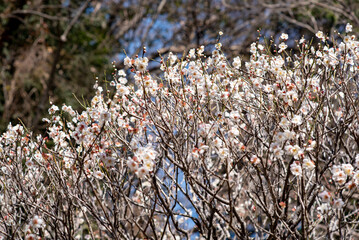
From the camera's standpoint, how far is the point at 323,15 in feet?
30.6

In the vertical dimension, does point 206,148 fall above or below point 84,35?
below

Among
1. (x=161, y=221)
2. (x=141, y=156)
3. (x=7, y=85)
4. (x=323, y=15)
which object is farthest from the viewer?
(x=7, y=85)

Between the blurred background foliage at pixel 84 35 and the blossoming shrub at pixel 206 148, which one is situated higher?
the blurred background foliage at pixel 84 35

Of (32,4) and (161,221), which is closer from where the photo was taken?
(161,221)

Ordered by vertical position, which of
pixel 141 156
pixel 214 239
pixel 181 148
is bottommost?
pixel 214 239

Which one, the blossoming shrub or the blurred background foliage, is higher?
the blurred background foliage

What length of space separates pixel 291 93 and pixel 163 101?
981mm

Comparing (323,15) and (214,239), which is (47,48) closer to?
(323,15)

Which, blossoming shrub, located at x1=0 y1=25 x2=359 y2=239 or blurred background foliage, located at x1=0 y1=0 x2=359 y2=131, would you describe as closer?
blossoming shrub, located at x1=0 y1=25 x2=359 y2=239

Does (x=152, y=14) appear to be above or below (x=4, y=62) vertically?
above

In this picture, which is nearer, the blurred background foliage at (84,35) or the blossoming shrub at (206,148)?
the blossoming shrub at (206,148)

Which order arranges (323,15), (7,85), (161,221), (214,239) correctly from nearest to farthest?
(214,239) < (161,221) < (323,15) < (7,85)

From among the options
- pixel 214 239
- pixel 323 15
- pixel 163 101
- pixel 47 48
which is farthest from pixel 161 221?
pixel 47 48

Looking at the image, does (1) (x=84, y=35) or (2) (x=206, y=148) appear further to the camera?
(1) (x=84, y=35)
